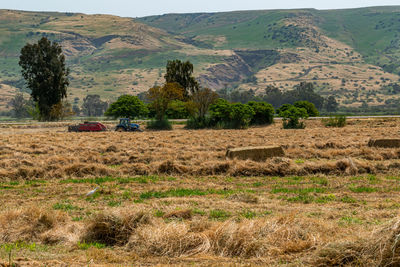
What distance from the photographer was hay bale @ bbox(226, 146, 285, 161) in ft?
68.5

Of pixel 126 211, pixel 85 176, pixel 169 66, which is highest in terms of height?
pixel 169 66

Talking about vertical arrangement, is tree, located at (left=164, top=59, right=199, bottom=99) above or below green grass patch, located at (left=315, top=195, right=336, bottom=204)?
above

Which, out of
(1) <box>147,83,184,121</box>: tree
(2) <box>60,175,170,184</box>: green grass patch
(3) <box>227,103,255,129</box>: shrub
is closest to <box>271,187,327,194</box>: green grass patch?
(2) <box>60,175,170,184</box>: green grass patch

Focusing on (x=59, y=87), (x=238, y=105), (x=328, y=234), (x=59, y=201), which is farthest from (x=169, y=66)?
(x=328, y=234)

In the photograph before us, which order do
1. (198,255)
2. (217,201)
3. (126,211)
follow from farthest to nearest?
1. (217,201)
2. (126,211)
3. (198,255)

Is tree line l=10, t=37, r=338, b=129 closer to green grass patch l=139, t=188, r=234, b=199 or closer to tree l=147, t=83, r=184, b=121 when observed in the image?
tree l=147, t=83, r=184, b=121

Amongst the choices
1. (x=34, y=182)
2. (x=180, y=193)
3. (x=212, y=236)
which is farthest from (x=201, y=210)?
(x=34, y=182)

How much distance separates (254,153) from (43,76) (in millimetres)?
61082

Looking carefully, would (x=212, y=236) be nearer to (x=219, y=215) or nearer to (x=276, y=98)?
(x=219, y=215)

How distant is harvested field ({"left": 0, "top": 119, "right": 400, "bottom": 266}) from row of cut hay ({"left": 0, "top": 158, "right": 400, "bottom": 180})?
0.16 feet

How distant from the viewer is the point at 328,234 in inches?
340

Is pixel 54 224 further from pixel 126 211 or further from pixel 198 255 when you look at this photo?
pixel 198 255

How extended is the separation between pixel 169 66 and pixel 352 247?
76.2 m

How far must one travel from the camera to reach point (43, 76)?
73.2m
